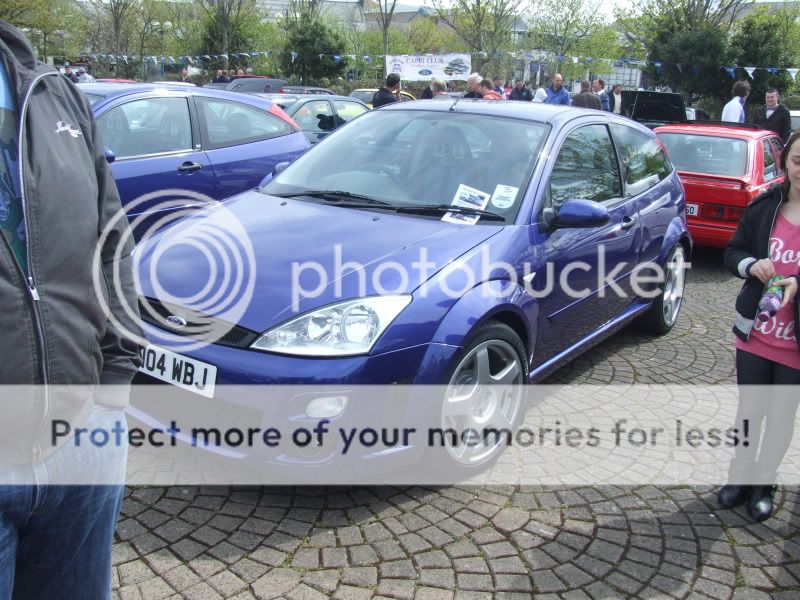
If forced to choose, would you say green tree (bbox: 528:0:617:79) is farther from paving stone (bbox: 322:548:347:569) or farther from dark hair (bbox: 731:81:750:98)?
paving stone (bbox: 322:548:347:569)

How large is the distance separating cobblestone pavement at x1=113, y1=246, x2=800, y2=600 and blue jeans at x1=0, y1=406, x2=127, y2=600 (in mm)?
1007

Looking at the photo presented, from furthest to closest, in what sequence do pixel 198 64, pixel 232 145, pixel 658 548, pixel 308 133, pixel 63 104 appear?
1. pixel 198 64
2. pixel 308 133
3. pixel 232 145
4. pixel 658 548
5. pixel 63 104

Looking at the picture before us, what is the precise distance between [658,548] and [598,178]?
7.74 ft

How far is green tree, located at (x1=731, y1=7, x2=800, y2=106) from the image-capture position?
24.3m

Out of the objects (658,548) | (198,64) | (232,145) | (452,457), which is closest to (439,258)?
(452,457)

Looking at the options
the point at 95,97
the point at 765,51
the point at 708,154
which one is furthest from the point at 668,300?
the point at 765,51

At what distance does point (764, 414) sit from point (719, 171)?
Result: 5324 millimetres

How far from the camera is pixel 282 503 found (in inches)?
125

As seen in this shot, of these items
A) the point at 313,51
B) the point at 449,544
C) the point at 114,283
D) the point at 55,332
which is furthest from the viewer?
the point at 313,51

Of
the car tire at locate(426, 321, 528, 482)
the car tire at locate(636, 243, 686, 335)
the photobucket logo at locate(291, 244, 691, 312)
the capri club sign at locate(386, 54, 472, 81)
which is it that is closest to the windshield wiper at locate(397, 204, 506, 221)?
the photobucket logo at locate(291, 244, 691, 312)

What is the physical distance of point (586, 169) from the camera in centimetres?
442

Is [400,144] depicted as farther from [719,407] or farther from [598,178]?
[719,407]

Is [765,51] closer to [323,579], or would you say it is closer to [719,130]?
[719,130]

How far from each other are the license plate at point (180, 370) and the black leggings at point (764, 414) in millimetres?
2346
